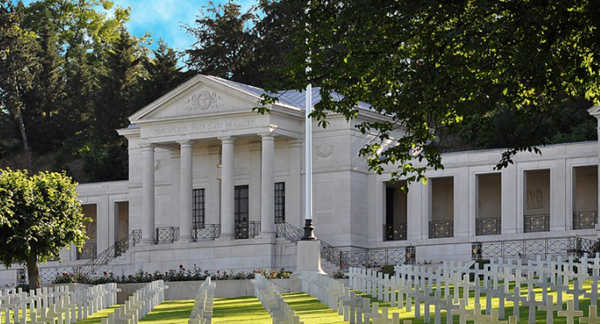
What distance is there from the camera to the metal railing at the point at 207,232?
56.1 m

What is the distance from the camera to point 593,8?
657 inches

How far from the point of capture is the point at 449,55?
843 inches

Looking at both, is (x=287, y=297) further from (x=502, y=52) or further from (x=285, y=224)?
(x=285, y=224)

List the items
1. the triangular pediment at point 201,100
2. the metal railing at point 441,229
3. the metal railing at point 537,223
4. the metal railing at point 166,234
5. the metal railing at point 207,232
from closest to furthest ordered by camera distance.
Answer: the metal railing at point 537,223, the metal railing at point 441,229, the triangular pediment at point 201,100, the metal railing at point 207,232, the metal railing at point 166,234

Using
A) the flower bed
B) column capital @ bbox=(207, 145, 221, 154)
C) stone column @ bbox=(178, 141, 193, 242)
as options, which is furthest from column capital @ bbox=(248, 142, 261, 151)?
the flower bed

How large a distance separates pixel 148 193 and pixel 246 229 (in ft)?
16.6

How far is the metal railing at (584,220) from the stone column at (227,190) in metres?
15.4

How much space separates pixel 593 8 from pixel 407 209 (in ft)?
122

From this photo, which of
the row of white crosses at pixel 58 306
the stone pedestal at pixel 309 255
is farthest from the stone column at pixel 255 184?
the row of white crosses at pixel 58 306

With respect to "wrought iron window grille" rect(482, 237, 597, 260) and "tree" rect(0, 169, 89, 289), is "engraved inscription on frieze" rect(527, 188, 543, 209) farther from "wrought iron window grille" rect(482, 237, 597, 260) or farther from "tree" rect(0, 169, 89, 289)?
"tree" rect(0, 169, 89, 289)

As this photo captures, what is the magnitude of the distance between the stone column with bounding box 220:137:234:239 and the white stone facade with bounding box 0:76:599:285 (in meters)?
0.06

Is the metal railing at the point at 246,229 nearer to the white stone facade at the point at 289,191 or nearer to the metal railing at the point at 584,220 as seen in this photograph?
the white stone facade at the point at 289,191

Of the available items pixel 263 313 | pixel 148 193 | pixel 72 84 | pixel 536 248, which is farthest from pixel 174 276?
pixel 72 84

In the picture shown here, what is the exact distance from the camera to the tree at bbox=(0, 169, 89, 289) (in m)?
43.7
